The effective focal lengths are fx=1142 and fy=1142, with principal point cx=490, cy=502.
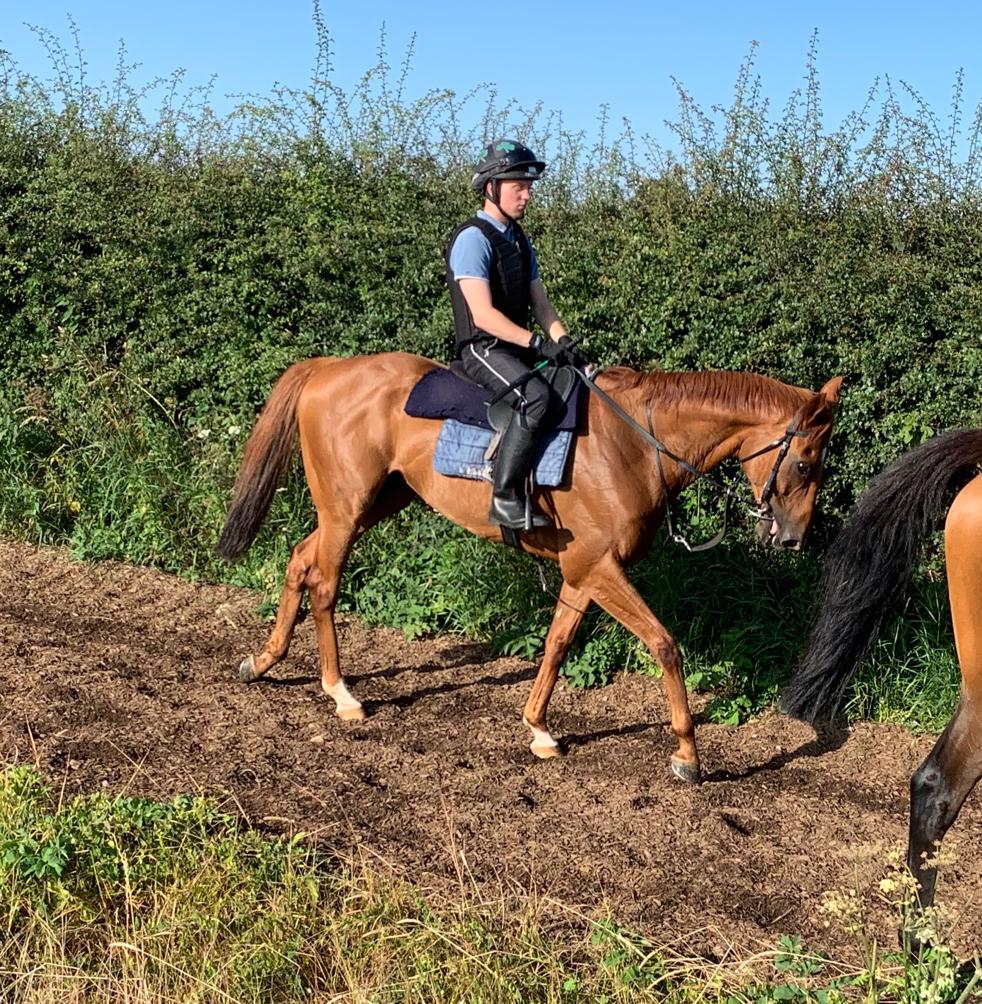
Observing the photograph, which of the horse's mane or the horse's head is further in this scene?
the horse's mane

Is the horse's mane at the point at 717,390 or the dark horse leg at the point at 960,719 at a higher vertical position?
the horse's mane at the point at 717,390

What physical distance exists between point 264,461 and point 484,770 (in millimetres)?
2398

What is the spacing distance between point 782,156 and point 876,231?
1068 millimetres

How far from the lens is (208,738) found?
592 centimetres

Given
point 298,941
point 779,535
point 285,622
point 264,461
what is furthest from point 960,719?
point 264,461

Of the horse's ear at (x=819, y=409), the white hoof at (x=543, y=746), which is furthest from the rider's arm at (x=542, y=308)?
the white hoof at (x=543, y=746)

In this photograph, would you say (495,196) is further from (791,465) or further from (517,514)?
(791,465)

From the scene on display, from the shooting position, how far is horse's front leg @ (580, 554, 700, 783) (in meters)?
5.66

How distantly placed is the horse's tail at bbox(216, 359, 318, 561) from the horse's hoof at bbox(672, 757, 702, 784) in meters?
2.93

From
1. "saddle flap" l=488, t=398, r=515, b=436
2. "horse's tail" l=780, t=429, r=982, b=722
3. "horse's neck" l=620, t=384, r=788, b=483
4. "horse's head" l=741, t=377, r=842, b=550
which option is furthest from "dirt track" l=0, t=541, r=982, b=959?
"saddle flap" l=488, t=398, r=515, b=436

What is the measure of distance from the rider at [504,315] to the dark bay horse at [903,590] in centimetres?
165

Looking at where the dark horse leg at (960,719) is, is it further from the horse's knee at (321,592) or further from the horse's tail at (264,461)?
the horse's tail at (264,461)

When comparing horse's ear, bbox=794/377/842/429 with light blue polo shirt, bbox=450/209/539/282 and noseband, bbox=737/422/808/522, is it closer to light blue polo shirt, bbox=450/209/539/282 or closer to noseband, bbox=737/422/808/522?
noseband, bbox=737/422/808/522

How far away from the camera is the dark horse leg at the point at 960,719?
3951 millimetres
